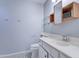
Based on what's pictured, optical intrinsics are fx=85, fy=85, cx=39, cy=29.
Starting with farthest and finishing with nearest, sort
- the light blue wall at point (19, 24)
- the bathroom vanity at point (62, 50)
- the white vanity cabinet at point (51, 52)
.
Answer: the light blue wall at point (19, 24), the white vanity cabinet at point (51, 52), the bathroom vanity at point (62, 50)

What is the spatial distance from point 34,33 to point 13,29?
0.89 metres

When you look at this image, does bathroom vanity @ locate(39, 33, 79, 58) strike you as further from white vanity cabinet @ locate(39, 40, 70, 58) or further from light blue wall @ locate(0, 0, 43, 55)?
light blue wall @ locate(0, 0, 43, 55)

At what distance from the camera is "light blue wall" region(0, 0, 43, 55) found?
3.10m

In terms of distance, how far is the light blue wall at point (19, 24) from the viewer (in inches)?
122


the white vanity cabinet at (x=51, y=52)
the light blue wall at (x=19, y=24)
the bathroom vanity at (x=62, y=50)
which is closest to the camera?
the bathroom vanity at (x=62, y=50)

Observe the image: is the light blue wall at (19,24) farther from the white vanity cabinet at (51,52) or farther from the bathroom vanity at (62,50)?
the bathroom vanity at (62,50)

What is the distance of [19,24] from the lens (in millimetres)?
3383

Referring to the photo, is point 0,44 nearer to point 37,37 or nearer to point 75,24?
point 37,37

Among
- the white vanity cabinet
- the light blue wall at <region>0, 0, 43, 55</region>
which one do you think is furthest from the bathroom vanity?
the light blue wall at <region>0, 0, 43, 55</region>

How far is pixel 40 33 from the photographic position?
3.79 m

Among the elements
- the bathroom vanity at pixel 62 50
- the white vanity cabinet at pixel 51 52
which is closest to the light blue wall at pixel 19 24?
the white vanity cabinet at pixel 51 52

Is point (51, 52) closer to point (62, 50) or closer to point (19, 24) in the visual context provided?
point (62, 50)

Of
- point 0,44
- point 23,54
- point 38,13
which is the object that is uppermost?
point 38,13

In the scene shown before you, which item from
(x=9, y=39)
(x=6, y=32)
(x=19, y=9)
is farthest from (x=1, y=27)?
(x=19, y=9)
